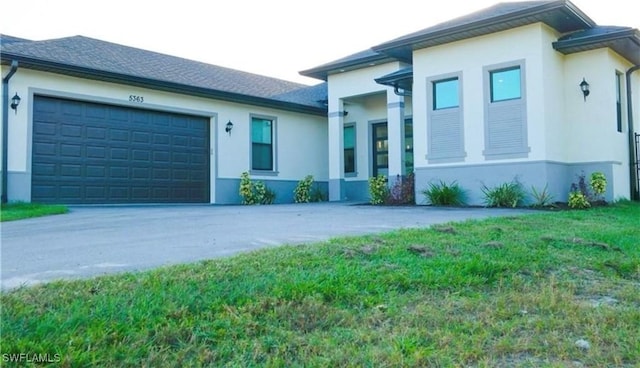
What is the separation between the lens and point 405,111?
15461 mm

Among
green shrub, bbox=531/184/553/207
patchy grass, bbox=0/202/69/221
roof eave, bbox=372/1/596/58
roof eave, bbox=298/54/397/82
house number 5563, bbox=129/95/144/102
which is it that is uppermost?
roof eave, bbox=298/54/397/82

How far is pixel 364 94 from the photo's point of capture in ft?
50.7

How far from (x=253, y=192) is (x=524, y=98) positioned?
8013mm

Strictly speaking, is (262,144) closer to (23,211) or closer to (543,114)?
(23,211)

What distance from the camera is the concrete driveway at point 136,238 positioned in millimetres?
4152

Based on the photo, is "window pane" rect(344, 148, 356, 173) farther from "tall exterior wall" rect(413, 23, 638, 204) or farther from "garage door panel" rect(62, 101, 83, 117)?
"garage door panel" rect(62, 101, 83, 117)

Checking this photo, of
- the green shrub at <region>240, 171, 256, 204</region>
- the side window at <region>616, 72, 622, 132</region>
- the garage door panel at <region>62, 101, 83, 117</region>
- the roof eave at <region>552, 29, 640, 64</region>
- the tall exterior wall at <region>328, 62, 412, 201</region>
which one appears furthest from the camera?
the tall exterior wall at <region>328, 62, 412, 201</region>

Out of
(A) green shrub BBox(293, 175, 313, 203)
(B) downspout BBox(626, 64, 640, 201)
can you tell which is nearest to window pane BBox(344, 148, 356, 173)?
(A) green shrub BBox(293, 175, 313, 203)

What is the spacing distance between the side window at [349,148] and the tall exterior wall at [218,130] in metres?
1.19

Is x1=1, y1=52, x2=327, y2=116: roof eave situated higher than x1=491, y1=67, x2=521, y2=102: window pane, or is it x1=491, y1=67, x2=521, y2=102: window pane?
x1=1, y1=52, x2=327, y2=116: roof eave

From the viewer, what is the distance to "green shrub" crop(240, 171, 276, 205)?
49.6ft

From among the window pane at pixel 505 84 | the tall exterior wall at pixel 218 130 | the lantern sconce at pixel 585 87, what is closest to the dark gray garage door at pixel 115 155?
the tall exterior wall at pixel 218 130

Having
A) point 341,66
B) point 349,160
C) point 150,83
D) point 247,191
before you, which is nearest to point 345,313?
point 150,83

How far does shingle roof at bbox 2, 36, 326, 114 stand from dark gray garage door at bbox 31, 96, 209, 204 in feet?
2.88
